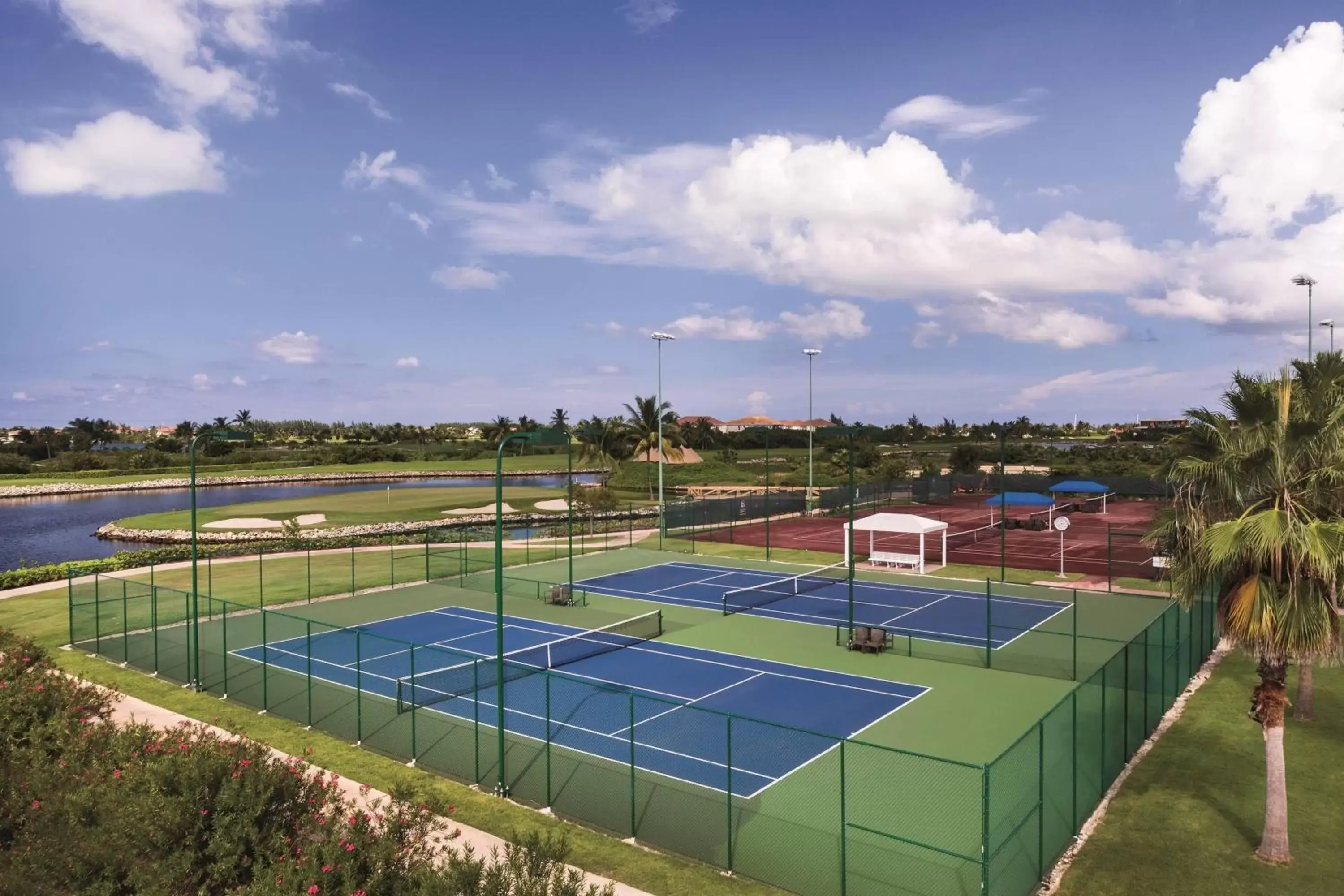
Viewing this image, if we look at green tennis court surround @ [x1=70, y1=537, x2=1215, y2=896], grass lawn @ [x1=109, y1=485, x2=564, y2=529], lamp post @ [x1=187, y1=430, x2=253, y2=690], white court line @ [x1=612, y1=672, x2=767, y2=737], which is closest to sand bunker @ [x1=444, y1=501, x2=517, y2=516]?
grass lawn @ [x1=109, y1=485, x2=564, y2=529]

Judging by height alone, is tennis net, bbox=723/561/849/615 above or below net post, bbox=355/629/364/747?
below

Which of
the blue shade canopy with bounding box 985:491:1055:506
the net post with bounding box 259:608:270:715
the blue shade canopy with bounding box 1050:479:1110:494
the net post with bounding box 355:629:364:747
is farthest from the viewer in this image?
the blue shade canopy with bounding box 1050:479:1110:494

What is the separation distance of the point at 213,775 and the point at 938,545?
4268 cm

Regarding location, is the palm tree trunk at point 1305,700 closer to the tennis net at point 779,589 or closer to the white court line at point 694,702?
the white court line at point 694,702

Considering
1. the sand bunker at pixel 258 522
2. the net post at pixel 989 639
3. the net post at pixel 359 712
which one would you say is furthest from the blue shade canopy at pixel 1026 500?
the sand bunker at pixel 258 522

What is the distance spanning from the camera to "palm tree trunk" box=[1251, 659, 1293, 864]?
499 inches

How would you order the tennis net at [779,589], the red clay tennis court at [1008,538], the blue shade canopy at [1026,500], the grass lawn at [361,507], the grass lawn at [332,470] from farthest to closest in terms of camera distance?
1. the grass lawn at [332,470]
2. the grass lawn at [361,507]
3. the blue shade canopy at [1026,500]
4. the red clay tennis court at [1008,538]
5. the tennis net at [779,589]

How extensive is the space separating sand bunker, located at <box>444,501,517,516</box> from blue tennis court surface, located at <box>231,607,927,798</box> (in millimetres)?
49187

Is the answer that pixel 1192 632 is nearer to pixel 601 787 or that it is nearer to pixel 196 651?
pixel 601 787

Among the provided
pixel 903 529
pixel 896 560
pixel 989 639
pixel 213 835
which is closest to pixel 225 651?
pixel 213 835

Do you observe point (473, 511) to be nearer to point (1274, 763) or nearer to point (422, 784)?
point (422, 784)

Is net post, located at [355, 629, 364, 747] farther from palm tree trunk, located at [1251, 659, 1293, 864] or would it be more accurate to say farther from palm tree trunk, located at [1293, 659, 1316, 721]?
palm tree trunk, located at [1293, 659, 1316, 721]

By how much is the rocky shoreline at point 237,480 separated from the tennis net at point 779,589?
6254 cm

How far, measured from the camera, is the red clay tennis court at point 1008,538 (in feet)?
140
